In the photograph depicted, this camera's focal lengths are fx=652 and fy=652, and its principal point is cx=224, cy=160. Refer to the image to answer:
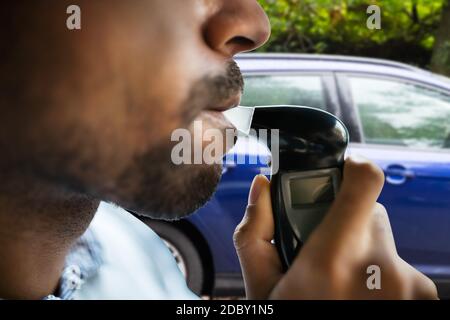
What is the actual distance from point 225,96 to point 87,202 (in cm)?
29

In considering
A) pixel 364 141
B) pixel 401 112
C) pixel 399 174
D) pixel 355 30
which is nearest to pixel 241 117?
pixel 399 174

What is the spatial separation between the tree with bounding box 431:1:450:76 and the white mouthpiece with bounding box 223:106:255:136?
3.05m

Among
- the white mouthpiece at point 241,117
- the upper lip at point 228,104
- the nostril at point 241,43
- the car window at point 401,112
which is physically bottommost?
the car window at point 401,112

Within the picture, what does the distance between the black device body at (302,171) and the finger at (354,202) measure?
0.02 metres

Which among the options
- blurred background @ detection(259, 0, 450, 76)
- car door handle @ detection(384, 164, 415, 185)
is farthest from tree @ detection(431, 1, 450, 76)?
car door handle @ detection(384, 164, 415, 185)

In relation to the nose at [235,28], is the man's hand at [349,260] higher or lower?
lower

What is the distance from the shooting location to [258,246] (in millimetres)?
785

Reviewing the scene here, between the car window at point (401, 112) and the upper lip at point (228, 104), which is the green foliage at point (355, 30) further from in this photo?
the upper lip at point (228, 104)

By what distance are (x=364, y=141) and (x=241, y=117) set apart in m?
1.89

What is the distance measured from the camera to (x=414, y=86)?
293 cm

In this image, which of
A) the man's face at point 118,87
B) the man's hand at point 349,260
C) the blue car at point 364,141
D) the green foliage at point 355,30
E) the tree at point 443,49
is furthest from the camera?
the tree at point 443,49

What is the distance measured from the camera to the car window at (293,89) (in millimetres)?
2558

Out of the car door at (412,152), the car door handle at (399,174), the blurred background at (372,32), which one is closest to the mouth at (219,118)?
the car door at (412,152)
